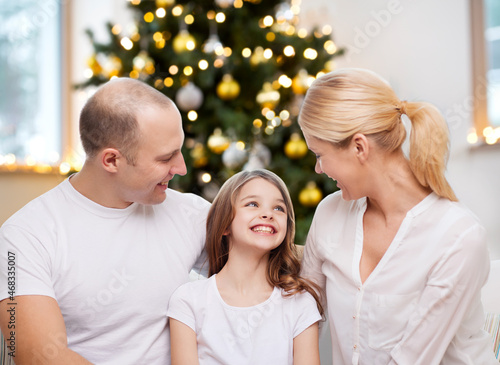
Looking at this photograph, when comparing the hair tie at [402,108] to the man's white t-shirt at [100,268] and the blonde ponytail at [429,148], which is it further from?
the man's white t-shirt at [100,268]

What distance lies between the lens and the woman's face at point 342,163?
1.43 metres

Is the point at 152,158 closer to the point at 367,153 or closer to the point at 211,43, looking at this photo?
the point at 367,153

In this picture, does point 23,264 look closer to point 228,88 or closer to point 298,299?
point 298,299

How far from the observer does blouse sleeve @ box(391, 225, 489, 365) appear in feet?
4.34

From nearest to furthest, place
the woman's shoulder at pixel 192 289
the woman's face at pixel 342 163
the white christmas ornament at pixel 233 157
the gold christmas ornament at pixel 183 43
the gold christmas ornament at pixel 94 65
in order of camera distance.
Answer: the woman's face at pixel 342 163 → the woman's shoulder at pixel 192 289 → the white christmas ornament at pixel 233 157 → the gold christmas ornament at pixel 183 43 → the gold christmas ornament at pixel 94 65

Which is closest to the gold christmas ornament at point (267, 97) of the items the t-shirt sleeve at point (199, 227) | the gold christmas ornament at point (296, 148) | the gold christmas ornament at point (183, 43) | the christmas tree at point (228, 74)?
the christmas tree at point (228, 74)

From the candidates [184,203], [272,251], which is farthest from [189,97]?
[272,251]

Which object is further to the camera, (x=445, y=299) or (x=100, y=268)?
(x=100, y=268)

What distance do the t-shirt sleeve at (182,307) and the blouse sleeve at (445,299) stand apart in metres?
0.56

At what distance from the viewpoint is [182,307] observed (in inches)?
59.4

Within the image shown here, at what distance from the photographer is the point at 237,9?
127 inches

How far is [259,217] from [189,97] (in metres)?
1.64

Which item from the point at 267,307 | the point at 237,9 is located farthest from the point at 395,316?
the point at 237,9

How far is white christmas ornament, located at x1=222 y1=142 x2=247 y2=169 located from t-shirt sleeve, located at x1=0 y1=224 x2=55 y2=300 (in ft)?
5.36
